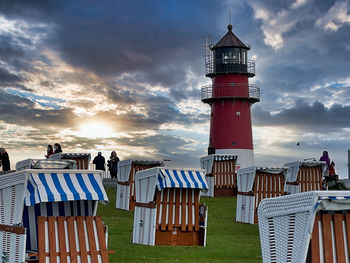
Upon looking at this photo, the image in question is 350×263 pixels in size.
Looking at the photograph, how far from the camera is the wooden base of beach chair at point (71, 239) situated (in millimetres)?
9406

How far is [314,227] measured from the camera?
762 cm

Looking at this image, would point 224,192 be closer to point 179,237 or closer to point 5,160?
point 5,160

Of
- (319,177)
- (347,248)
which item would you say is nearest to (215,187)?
(319,177)

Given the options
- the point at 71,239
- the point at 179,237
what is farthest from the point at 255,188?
the point at 71,239

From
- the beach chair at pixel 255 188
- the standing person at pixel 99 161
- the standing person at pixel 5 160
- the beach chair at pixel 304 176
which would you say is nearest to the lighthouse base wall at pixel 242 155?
the standing person at pixel 99 161

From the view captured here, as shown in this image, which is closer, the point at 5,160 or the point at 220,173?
the point at 220,173

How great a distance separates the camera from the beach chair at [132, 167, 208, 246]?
560 inches

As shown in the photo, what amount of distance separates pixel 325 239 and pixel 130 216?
12.2 m

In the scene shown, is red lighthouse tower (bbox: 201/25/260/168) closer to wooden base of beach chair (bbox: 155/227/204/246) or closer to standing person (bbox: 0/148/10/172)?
standing person (bbox: 0/148/10/172)

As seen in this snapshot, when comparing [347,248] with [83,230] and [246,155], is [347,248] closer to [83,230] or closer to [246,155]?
[83,230]

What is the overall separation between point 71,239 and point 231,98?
1301 inches

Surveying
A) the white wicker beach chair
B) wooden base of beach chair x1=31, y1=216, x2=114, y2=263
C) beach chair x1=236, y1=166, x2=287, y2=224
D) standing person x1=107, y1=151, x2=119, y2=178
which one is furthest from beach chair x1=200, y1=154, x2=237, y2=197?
the white wicker beach chair

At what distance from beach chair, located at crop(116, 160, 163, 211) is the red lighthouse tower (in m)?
21.0

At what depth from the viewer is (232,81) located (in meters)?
41.7
